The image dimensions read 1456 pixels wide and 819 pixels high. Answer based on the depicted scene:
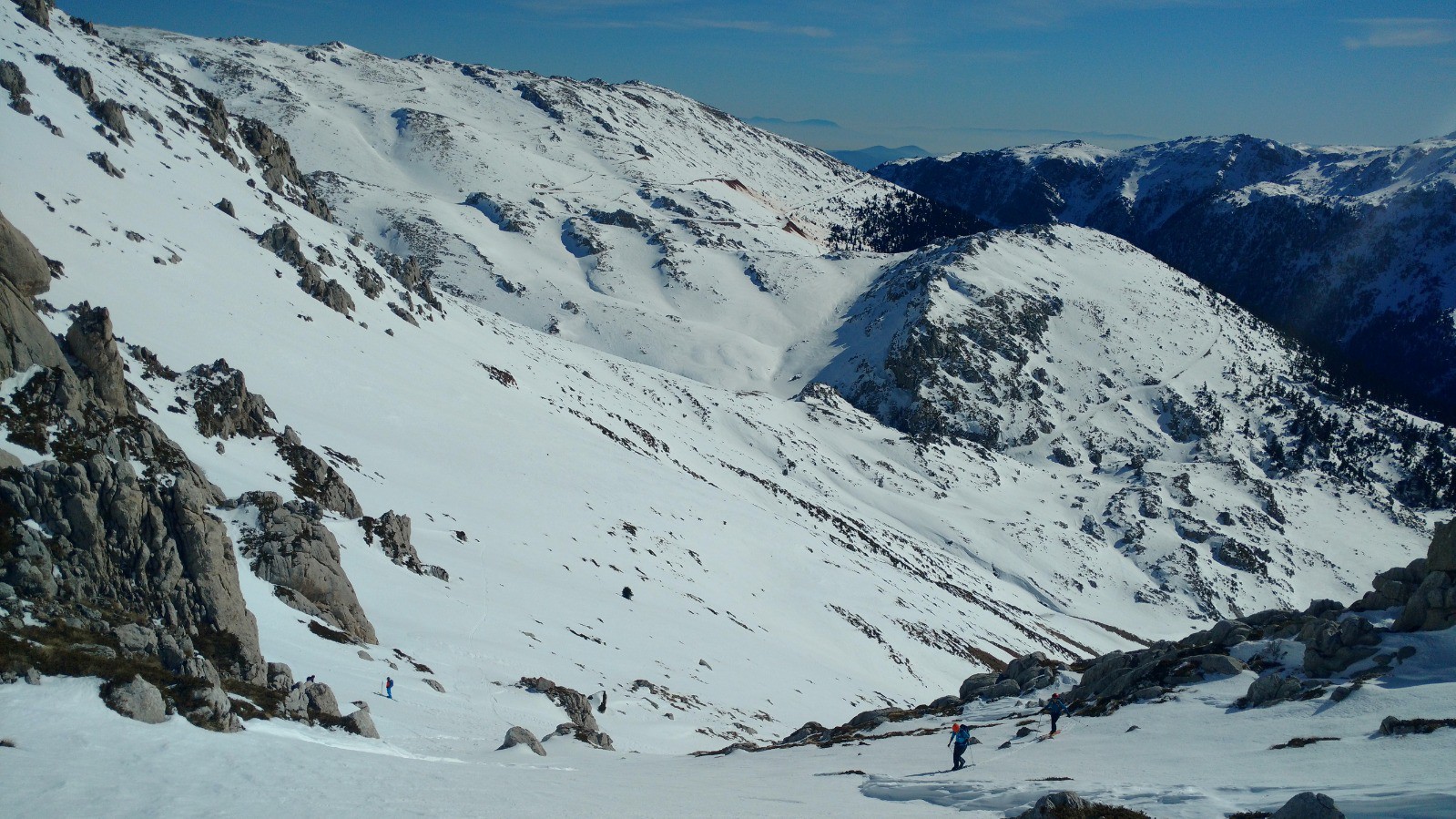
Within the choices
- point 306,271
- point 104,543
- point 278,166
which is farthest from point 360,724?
point 278,166

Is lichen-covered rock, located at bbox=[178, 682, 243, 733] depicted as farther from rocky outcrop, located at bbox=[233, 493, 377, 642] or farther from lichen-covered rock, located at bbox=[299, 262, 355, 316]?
lichen-covered rock, located at bbox=[299, 262, 355, 316]

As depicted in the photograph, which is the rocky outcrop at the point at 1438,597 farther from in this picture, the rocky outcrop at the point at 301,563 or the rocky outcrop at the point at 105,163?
the rocky outcrop at the point at 105,163

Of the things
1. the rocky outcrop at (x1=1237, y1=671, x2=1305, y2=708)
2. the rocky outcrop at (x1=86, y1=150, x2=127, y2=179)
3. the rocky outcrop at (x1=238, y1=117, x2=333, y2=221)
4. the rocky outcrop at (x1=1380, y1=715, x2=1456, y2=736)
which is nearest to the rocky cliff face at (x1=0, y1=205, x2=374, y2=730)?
the rocky outcrop at (x1=1380, y1=715, x2=1456, y2=736)

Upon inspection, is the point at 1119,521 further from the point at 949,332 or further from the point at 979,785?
the point at 979,785

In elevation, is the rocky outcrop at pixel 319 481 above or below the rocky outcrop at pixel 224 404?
below

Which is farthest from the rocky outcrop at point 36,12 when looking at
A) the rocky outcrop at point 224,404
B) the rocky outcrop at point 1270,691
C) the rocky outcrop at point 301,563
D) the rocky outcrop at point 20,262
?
the rocky outcrop at point 1270,691

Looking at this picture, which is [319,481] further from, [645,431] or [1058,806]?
[645,431]

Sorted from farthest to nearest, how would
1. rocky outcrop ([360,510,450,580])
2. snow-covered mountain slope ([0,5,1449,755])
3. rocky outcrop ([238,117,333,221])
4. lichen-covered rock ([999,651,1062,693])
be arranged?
rocky outcrop ([238,117,333,221]) → snow-covered mountain slope ([0,5,1449,755]) → rocky outcrop ([360,510,450,580]) → lichen-covered rock ([999,651,1062,693])
